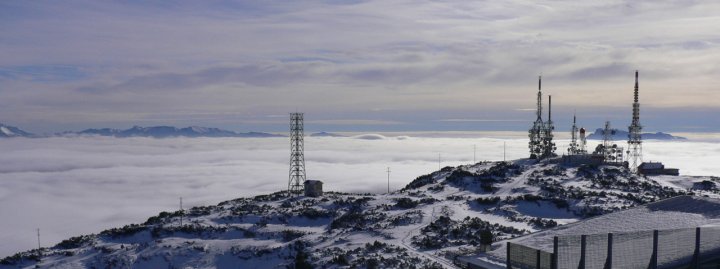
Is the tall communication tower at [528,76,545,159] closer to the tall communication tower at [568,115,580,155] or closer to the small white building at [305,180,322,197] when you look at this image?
the tall communication tower at [568,115,580,155]

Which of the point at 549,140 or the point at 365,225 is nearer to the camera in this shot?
the point at 365,225

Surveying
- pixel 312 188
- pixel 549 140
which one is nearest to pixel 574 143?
pixel 549 140

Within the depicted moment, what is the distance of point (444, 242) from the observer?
171ft

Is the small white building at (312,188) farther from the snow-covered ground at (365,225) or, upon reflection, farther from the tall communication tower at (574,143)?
the tall communication tower at (574,143)

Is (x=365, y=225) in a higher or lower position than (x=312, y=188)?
lower

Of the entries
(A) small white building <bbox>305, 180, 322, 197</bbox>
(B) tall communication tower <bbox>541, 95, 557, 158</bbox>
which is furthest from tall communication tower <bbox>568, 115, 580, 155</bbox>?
(A) small white building <bbox>305, 180, 322, 197</bbox>

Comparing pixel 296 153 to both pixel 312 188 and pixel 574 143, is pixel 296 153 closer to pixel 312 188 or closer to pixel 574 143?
pixel 312 188

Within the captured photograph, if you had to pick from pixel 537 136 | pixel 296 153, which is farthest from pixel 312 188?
pixel 537 136

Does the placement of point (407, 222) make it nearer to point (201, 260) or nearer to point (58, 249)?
point (201, 260)

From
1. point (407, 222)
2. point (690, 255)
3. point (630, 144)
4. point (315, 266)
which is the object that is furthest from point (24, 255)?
point (630, 144)

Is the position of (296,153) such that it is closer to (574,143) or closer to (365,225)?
(365,225)

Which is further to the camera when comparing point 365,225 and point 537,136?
point 537,136

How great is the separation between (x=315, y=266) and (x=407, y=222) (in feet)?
59.5

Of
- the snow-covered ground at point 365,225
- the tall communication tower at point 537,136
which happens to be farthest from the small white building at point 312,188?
the tall communication tower at point 537,136
